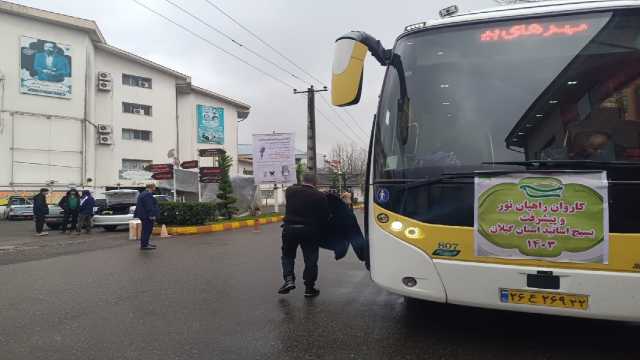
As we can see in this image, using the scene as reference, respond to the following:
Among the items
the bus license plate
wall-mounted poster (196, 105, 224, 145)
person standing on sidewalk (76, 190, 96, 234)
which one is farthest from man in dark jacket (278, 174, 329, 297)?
wall-mounted poster (196, 105, 224, 145)

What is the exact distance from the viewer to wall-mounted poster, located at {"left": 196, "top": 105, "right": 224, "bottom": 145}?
48.1 m

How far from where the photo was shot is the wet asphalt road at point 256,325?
401cm

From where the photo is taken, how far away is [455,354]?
3896mm

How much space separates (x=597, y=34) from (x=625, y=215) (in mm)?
1492

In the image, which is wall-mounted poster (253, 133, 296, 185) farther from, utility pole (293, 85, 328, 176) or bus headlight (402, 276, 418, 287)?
bus headlight (402, 276, 418, 287)

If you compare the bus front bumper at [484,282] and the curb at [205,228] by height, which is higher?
the bus front bumper at [484,282]

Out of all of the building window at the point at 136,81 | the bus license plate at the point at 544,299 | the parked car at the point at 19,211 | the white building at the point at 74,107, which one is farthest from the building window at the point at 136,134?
the bus license plate at the point at 544,299

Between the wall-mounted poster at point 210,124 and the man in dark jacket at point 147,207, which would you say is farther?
the wall-mounted poster at point 210,124

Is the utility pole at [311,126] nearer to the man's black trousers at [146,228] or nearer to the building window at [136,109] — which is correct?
the building window at [136,109]

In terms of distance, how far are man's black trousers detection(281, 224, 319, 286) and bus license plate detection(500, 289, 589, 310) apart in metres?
2.59

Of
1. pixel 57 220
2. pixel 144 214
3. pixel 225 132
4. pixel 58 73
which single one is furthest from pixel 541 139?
pixel 225 132

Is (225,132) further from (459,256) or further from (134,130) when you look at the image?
(459,256)

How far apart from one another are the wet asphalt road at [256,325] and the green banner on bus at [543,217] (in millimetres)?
894

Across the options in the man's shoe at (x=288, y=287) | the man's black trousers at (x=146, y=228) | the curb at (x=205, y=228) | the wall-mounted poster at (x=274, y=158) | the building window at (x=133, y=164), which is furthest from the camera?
the building window at (x=133, y=164)
